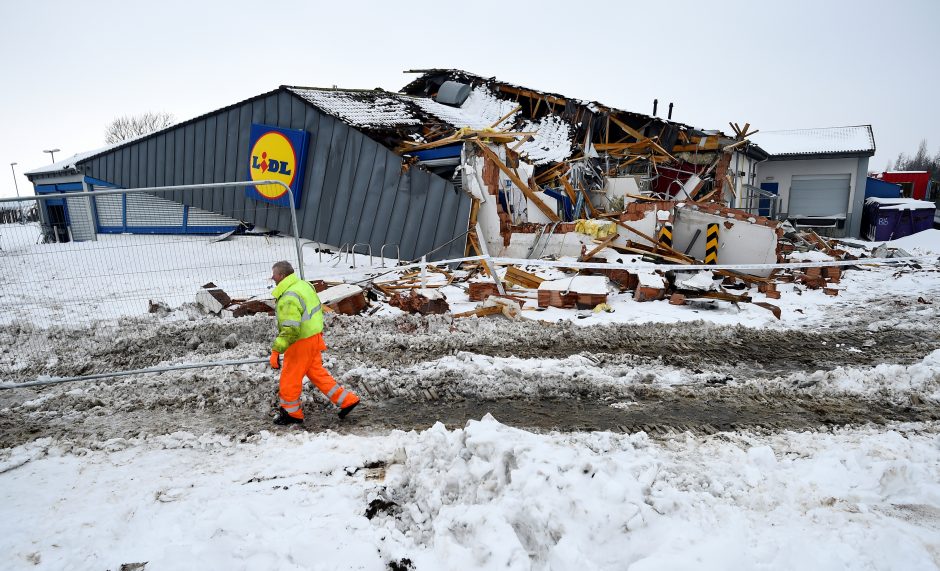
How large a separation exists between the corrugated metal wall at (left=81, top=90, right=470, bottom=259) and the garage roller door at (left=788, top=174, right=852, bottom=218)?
23316mm

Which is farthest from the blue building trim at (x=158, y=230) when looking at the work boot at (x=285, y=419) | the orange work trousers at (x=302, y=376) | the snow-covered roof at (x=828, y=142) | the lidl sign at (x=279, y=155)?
the snow-covered roof at (x=828, y=142)

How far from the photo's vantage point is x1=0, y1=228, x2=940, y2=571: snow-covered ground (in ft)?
9.21

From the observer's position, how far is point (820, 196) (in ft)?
91.5

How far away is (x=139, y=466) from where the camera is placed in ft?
12.9

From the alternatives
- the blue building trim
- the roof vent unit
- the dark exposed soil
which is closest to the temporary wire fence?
the blue building trim

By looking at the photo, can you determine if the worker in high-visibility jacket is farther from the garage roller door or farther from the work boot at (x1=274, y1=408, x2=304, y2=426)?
the garage roller door

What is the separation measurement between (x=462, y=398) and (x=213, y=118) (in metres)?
15.4

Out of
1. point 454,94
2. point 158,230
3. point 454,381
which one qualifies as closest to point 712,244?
point 454,381

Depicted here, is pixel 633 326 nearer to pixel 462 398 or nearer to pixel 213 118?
pixel 462 398

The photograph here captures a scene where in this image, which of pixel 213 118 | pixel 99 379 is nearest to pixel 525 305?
Result: pixel 99 379

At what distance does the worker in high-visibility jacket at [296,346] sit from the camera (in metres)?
4.47

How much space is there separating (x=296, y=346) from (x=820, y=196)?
3188 centimetres

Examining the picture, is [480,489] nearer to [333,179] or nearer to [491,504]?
[491,504]

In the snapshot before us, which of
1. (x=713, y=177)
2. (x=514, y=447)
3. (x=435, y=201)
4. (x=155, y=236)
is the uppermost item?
(x=713, y=177)
